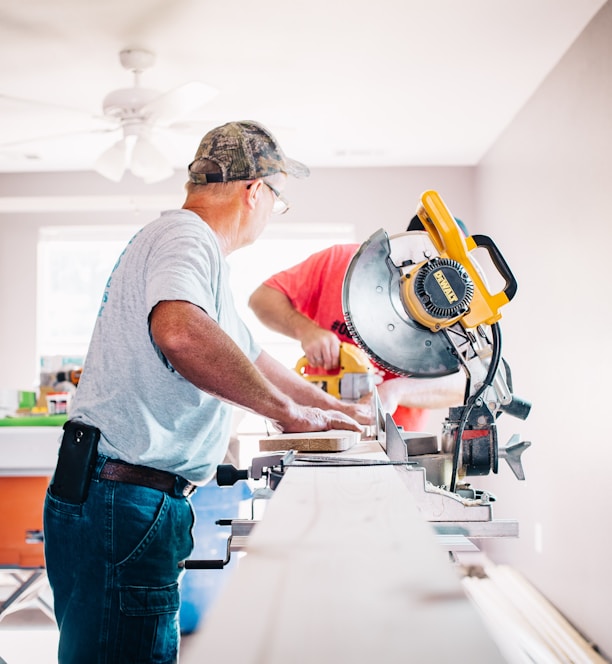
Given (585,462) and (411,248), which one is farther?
(585,462)

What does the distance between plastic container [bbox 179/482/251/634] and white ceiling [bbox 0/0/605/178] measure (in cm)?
179

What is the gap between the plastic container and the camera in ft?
10.1

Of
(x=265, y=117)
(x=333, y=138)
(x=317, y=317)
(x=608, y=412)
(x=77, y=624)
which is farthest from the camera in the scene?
(x=333, y=138)

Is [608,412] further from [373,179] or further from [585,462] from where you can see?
[373,179]

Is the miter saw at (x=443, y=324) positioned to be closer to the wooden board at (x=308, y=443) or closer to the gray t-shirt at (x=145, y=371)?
the wooden board at (x=308, y=443)

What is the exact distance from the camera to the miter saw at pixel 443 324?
1207mm

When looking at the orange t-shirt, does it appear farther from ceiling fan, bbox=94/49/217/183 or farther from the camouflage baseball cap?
ceiling fan, bbox=94/49/217/183

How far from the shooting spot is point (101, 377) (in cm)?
134

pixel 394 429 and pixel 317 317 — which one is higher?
pixel 317 317

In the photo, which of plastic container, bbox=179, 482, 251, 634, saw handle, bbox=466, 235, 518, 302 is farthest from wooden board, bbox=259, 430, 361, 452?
plastic container, bbox=179, 482, 251, 634

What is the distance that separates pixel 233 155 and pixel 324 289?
0.82 meters

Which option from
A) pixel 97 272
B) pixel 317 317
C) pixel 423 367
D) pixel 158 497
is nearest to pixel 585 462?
pixel 317 317

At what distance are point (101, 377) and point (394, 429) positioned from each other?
0.58 meters

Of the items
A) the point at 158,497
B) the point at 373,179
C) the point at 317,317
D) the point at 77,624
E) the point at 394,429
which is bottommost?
the point at 77,624
